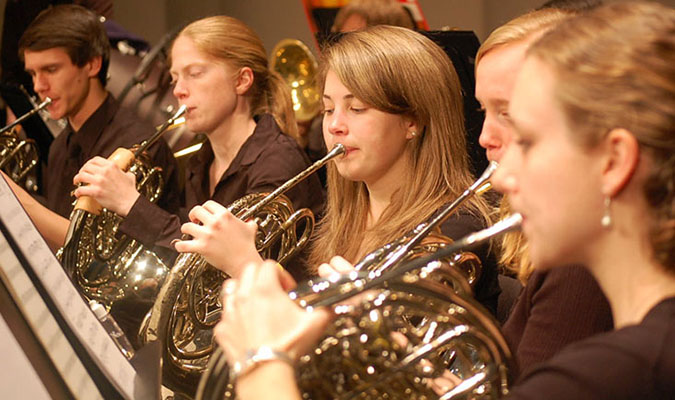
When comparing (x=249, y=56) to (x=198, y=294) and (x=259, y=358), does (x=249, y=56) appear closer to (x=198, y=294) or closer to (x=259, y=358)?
(x=198, y=294)

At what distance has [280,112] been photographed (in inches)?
86.3

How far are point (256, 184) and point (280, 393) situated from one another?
1.26 metres

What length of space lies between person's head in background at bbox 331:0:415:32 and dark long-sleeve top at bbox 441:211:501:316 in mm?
1205

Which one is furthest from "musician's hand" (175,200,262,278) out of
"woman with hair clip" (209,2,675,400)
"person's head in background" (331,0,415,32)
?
"person's head in background" (331,0,415,32)

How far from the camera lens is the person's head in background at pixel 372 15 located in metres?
2.59

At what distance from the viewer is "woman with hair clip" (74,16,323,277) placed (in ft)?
6.28

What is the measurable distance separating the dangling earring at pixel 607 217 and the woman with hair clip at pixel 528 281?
0.54ft

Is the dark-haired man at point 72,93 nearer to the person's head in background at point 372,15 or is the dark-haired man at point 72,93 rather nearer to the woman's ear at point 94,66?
the woman's ear at point 94,66

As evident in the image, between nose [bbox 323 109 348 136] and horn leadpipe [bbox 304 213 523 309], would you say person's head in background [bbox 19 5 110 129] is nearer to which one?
nose [bbox 323 109 348 136]

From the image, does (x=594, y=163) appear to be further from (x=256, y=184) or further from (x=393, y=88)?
(x=256, y=184)

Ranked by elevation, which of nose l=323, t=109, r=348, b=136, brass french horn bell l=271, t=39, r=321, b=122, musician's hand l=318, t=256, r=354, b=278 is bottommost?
brass french horn bell l=271, t=39, r=321, b=122

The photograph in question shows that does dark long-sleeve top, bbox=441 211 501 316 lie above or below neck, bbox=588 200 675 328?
below

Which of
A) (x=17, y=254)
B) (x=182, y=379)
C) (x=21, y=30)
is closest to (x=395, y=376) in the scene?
(x=17, y=254)

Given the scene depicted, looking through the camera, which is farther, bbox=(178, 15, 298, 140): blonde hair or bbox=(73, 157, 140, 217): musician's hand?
bbox=(178, 15, 298, 140): blonde hair
